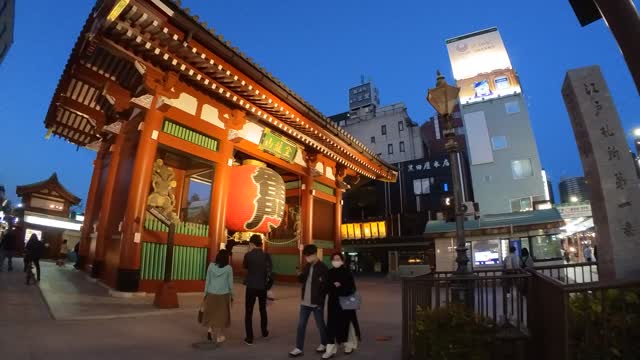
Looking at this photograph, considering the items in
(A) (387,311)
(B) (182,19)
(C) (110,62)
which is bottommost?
(A) (387,311)

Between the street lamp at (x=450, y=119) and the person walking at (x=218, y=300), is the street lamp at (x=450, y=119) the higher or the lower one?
the higher one

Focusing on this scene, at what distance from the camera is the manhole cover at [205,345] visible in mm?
4909

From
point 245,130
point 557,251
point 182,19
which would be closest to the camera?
point 182,19

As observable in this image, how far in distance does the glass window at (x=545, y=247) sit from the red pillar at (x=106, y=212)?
2062 cm

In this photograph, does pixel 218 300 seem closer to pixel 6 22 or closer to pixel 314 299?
pixel 314 299

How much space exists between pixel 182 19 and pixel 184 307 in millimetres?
6946

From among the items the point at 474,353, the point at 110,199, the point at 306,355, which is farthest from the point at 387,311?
the point at 110,199

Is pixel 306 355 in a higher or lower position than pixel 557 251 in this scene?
lower

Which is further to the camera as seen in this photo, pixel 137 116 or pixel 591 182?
pixel 137 116

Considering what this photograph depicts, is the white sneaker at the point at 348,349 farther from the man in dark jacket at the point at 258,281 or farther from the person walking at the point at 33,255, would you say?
the person walking at the point at 33,255

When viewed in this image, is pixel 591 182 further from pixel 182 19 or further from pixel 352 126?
pixel 352 126

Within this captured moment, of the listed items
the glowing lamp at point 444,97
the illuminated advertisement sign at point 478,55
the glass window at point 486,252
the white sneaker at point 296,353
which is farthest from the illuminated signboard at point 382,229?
the white sneaker at point 296,353

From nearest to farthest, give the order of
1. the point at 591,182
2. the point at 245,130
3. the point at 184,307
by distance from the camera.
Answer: the point at 591,182
the point at 184,307
the point at 245,130

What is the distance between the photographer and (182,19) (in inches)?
325
